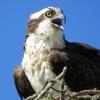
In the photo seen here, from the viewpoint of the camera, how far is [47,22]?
437 inches

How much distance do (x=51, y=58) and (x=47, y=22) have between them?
35.6 inches

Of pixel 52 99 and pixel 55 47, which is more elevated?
pixel 55 47

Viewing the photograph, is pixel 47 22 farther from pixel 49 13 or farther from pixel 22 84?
pixel 22 84

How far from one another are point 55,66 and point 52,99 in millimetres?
2561

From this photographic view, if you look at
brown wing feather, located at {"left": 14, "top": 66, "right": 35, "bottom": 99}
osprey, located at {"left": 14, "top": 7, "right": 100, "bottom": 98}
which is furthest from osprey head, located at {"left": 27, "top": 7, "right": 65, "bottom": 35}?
brown wing feather, located at {"left": 14, "top": 66, "right": 35, "bottom": 99}

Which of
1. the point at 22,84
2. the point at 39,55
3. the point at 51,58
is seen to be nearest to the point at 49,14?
the point at 39,55

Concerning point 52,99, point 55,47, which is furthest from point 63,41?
point 52,99

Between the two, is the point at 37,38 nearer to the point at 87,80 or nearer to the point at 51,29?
the point at 51,29

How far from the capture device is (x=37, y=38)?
36.3 ft

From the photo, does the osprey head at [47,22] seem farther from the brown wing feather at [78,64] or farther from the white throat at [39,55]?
the brown wing feather at [78,64]

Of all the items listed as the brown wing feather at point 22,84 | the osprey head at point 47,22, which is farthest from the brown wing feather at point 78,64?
the brown wing feather at point 22,84

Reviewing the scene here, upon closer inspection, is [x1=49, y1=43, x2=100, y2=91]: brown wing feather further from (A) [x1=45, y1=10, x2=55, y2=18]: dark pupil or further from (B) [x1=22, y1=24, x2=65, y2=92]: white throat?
(A) [x1=45, y1=10, x2=55, y2=18]: dark pupil

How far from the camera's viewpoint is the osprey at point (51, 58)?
10453 mm

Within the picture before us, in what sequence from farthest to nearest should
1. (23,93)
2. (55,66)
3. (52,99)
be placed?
(23,93) < (55,66) < (52,99)
